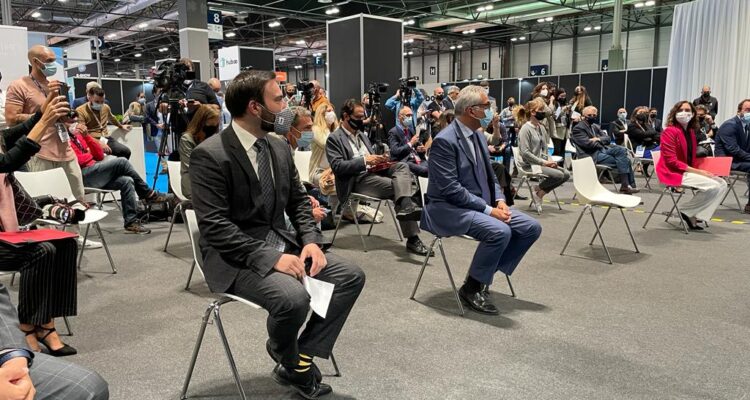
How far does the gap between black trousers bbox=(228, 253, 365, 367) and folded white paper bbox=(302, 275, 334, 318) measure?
0.04 meters

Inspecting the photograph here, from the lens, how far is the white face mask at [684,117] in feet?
18.0

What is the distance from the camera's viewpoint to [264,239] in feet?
7.60

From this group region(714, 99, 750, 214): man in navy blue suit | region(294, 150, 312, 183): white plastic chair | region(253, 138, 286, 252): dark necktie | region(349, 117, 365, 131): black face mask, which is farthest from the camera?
region(714, 99, 750, 214): man in navy blue suit

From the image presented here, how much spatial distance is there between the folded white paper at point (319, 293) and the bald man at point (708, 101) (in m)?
10.1

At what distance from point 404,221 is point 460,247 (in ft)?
2.02

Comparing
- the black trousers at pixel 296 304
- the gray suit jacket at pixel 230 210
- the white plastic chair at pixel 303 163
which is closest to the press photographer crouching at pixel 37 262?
the gray suit jacket at pixel 230 210

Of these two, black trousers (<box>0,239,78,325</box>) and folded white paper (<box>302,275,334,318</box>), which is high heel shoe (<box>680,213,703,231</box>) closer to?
folded white paper (<box>302,275,334,318</box>)

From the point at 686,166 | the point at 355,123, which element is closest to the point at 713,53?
the point at 686,166

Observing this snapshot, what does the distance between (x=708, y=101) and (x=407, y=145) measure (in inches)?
288

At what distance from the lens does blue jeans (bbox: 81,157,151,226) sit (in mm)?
5156

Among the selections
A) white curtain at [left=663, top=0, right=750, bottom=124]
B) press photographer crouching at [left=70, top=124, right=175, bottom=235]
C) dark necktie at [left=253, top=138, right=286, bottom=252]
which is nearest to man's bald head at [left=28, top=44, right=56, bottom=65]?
press photographer crouching at [left=70, top=124, right=175, bottom=235]

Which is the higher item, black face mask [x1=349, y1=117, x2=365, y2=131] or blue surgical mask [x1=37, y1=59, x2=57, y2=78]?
blue surgical mask [x1=37, y1=59, x2=57, y2=78]

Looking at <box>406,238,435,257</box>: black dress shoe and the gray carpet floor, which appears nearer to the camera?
the gray carpet floor

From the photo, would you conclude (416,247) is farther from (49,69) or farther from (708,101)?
(708,101)
